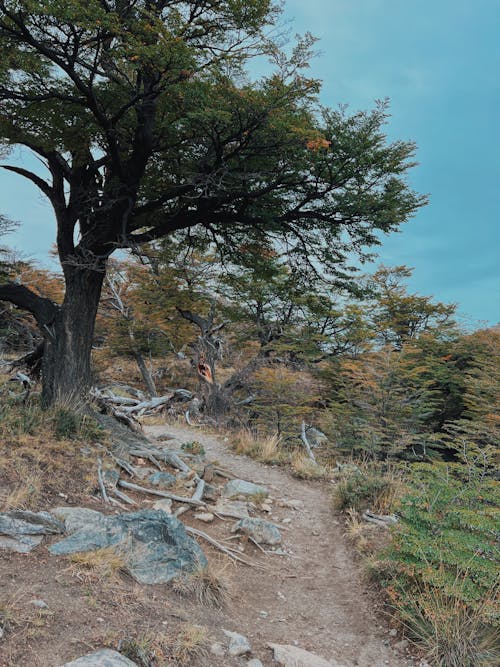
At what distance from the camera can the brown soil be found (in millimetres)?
2434

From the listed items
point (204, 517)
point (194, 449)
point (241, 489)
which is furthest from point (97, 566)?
point (194, 449)

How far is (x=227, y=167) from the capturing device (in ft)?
21.0

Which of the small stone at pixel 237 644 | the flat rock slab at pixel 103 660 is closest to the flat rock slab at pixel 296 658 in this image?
the small stone at pixel 237 644

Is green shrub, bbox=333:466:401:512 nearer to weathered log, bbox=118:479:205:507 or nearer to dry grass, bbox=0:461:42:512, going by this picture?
weathered log, bbox=118:479:205:507

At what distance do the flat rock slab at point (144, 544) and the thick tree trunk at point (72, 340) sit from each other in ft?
11.3

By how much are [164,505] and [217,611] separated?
2.07 meters

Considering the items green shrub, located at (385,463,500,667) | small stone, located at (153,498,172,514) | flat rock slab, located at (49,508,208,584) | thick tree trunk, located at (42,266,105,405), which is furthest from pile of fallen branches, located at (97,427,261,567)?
green shrub, located at (385,463,500,667)

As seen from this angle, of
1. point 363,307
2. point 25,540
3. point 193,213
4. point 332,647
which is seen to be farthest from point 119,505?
point 363,307

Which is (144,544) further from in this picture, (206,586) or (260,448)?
(260,448)

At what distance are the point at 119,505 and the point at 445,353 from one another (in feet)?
56.0

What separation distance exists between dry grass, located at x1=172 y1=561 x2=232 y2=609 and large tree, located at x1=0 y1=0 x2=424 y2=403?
14.0ft

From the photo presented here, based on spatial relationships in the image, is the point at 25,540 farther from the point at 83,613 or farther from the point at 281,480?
the point at 281,480

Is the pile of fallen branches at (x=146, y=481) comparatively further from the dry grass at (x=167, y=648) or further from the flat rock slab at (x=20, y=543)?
the dry grass at (x=167, y=648)

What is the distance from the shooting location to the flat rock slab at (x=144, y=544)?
350 centimetres
